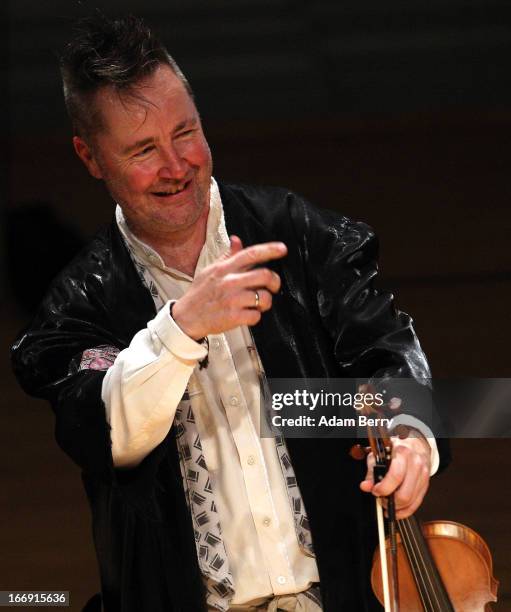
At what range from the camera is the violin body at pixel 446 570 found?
6.81ft

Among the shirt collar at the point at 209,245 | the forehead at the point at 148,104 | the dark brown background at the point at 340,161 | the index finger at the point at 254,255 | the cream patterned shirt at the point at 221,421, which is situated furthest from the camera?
the dark brown background at the point at 340,161

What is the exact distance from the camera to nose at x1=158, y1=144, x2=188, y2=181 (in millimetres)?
2125

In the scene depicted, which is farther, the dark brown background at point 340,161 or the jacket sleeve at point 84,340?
the dark brown background at point 340,161

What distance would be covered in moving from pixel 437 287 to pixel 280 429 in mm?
1789

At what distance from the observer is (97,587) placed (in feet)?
10.3

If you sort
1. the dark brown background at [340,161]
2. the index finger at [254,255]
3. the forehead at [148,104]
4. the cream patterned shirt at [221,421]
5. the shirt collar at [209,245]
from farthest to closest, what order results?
the dark brown background at [340,161] → the shirt collar at [209,245] → the forehead at [148,104] → the cream patterned shirt at [221,421] → the index finger at [254,255]

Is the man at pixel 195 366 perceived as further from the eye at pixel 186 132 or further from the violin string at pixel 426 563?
the violin string at pixel 426 563

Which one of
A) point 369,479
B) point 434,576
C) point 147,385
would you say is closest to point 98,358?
point 147,385

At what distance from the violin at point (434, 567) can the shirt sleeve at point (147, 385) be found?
0.83 ft

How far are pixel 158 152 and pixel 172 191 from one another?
59 mm

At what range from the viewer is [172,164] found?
6.97 feet

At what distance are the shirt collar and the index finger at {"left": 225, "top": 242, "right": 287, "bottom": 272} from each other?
295 millimetres

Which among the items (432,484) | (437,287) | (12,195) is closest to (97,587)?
(432,484)

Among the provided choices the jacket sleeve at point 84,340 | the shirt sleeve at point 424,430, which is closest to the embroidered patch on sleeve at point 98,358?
the jacket sleeve at point 84,340
